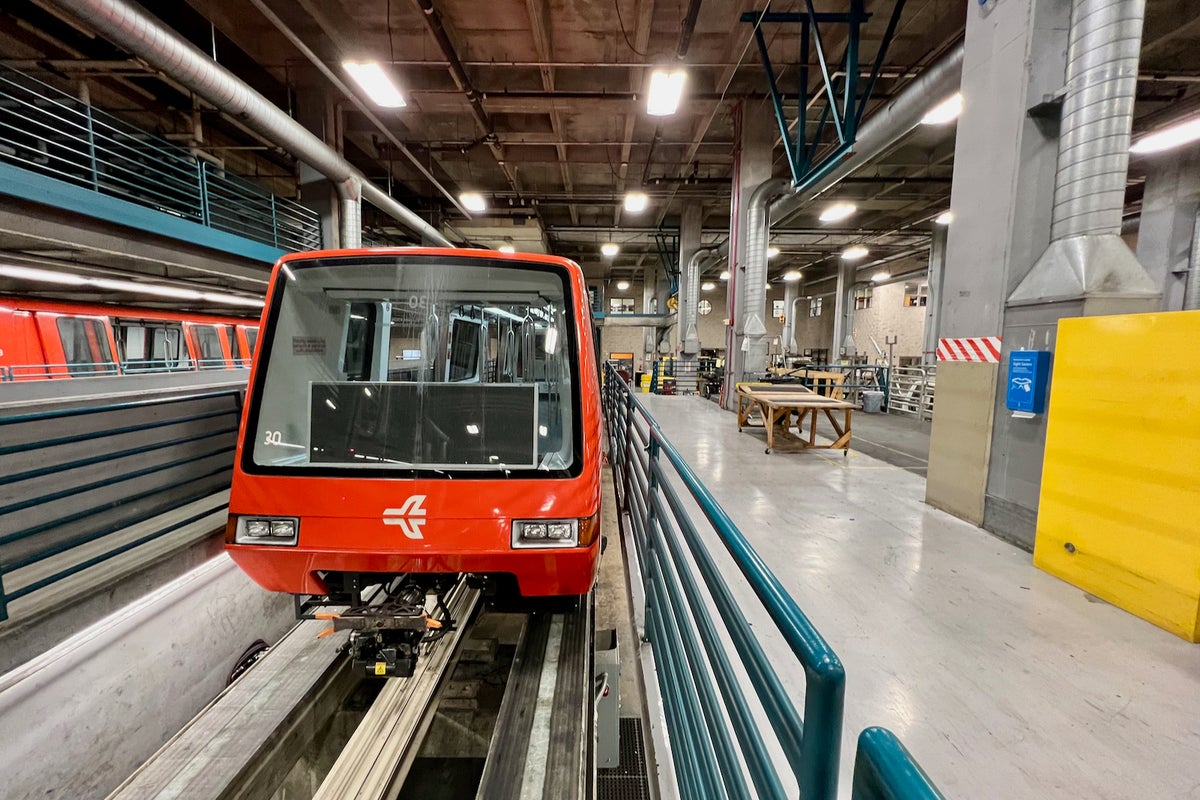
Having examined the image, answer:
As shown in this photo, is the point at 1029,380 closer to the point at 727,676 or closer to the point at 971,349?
the point at 971,349

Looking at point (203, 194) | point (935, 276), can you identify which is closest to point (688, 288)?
point (935, 276)

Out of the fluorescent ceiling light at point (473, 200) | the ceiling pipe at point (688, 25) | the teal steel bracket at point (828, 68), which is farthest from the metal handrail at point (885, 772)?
the fluorescent ceiling light at point (473, 200)

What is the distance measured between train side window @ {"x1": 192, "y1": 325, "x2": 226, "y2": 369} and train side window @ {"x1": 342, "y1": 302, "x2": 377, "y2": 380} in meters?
10.2

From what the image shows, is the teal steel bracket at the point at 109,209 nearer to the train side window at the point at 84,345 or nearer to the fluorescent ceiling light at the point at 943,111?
the train side window at the point at 84,345

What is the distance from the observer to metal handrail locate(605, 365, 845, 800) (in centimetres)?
67

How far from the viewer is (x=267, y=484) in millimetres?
1901

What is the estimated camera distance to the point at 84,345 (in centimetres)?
716

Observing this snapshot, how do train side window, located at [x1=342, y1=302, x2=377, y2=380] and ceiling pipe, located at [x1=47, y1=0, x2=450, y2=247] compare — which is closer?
train side window, located at [x1=342, y1=302, x2=377, y2=380]

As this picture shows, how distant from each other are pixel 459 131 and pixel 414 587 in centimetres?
1097

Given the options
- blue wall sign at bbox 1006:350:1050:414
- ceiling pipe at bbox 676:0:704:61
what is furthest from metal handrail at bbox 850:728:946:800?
ceiling pipe at bbox 676:0:704:61

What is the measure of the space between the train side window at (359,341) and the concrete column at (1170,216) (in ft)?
40.9

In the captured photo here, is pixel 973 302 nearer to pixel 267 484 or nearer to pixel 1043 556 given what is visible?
pixel 1043 556

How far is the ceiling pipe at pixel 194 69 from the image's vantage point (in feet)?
12.9

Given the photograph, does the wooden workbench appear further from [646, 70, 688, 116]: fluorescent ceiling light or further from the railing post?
the railing post
